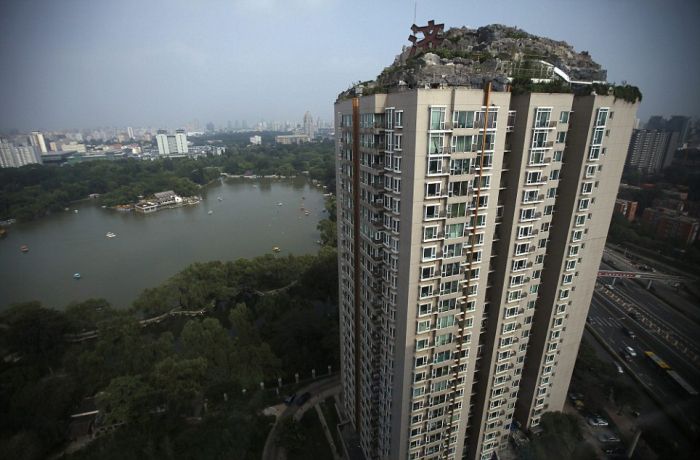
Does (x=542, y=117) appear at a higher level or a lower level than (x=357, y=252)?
higher

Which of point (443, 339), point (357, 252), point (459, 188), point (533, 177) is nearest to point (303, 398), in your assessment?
point (357, 252)

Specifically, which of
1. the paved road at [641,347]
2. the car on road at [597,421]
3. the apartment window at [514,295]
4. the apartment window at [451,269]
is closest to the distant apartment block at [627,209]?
the paved road at [641,347]

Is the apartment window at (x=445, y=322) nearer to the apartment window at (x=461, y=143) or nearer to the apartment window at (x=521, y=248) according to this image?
the apartment window at (x=521, y=248)

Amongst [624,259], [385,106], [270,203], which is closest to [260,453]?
[385,106]

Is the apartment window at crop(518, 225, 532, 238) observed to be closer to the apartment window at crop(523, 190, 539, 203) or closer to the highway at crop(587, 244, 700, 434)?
the apartment window at crop(523, 190, 539, 203)

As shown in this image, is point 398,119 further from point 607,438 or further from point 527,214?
point 607,438

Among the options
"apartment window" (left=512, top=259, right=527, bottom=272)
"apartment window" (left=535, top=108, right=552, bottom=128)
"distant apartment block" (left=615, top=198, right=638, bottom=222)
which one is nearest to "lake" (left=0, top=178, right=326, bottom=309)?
"apartment window" (left=512, top=259, right=527, bottom=272)
